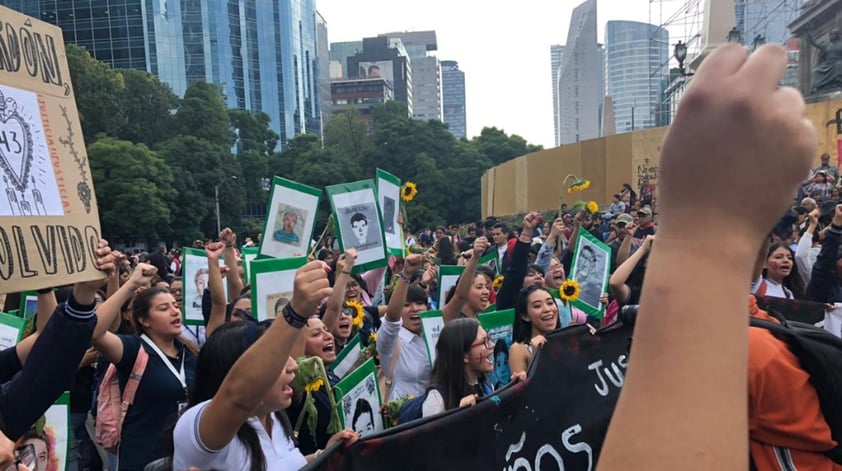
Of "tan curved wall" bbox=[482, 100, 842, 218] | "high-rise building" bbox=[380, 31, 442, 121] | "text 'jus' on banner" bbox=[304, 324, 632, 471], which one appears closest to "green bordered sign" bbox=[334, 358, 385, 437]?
"text 'jus' on banner" bbox=[304, 324, 632, 471]

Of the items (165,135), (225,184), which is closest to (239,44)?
(165,135)

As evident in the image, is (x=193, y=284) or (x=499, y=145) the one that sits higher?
(x=499, y=145)

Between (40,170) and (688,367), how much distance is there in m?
2.62

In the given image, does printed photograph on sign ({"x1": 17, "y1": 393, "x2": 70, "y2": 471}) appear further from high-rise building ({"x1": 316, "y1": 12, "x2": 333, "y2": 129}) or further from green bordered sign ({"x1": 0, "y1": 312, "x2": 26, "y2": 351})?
high-rise building ({"x1": 316, "y1": 12, "x2": 333, "y2": 129})

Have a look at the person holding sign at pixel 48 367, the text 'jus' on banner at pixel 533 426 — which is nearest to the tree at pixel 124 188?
the person holding sign at pixel 48 367

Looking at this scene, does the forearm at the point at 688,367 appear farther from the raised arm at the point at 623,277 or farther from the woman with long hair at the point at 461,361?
the raised arm at the point at 623,277

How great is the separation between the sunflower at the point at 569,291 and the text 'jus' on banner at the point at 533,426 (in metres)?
2.44

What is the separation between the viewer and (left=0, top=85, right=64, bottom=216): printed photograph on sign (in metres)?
2.41

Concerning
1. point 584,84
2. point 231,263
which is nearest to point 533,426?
point 231,263

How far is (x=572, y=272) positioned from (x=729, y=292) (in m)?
5.52

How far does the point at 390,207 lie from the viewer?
630 cm

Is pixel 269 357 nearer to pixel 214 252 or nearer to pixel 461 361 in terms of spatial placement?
pixel 461 361

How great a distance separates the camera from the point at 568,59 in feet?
330

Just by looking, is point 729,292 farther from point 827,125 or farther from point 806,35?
point 806,35
